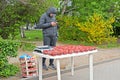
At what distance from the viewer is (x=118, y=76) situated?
318 inches

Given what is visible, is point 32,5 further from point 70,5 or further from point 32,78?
point 70,5

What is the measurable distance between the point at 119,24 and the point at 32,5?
9604mm

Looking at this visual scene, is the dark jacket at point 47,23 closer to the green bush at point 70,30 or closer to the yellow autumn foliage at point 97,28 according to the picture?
the yellow autumn foliage at point 97,28

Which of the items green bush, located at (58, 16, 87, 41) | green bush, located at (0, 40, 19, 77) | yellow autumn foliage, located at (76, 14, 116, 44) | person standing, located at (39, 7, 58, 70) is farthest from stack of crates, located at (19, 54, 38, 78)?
green bush, located at (58, 16, 87, 41)

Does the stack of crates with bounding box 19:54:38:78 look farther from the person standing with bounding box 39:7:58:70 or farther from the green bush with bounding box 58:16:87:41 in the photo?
the green bush with bounding box 58:16:87:41

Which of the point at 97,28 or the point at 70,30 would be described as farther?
the point at 70,30

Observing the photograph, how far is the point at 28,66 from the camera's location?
297 inches

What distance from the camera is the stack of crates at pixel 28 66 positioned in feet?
24.6

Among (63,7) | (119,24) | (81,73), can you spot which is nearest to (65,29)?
(63,7)

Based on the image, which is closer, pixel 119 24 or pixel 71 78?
pixel 71 78

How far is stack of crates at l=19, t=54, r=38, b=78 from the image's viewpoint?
7.48 metres

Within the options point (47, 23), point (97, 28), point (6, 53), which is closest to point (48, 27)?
point (47, 23)

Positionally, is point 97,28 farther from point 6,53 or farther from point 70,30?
point 6,53

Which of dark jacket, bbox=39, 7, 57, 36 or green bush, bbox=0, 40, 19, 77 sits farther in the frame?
dark jacket, bbox=39, 7, 57, 36
